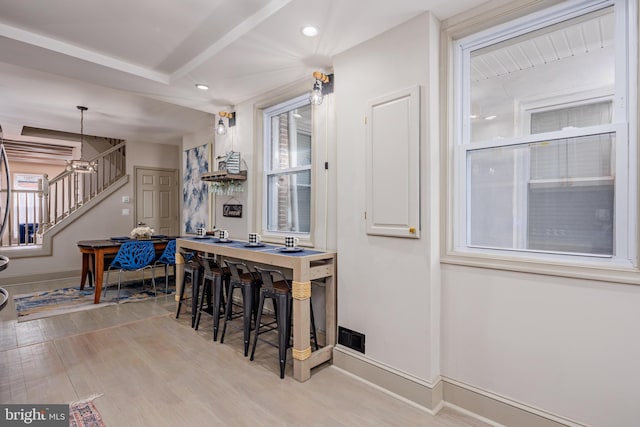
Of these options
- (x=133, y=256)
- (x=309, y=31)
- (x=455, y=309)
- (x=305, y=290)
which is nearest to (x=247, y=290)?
(x=305, y=290)

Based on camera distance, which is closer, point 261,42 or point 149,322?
point 261,42

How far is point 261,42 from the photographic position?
2.65 m

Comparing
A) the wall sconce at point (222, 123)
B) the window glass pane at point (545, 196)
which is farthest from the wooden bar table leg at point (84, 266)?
the window glass pane at point (545, 196)

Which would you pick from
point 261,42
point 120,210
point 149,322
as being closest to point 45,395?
point 149,322

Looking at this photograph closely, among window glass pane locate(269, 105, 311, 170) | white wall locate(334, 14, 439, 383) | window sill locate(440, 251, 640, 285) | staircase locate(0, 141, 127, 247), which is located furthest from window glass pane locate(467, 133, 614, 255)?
staircase locate(0, 141, 127, 247)

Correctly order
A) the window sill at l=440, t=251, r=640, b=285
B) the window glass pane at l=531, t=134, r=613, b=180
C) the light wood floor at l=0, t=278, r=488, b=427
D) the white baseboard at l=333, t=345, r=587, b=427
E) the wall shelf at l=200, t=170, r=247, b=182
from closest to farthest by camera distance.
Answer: the window sill at l=440, t=251, r=640, b=285
the window glass pane at l=531, t=134, r=613, b=180
the white baseboard at l=333, t=345, r=587, b=427
the light wood floor at l=0, t=278, r=488, b=427
the wall shelf at l=200, t=170, r=247, b=182

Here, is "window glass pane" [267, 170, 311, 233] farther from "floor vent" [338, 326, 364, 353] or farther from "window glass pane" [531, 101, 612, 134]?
"window glass pane" [531, 101, 612, 134]

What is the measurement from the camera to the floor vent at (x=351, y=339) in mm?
2559

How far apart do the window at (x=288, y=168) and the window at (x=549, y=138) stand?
63.5 inches

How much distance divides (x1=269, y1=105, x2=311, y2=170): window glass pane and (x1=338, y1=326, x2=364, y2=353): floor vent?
5.64 ft

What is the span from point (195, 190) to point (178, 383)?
390 centimetres

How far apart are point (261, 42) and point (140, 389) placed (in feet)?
9.12

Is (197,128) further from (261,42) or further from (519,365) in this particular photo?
(519,365)

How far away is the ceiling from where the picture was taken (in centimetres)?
230
